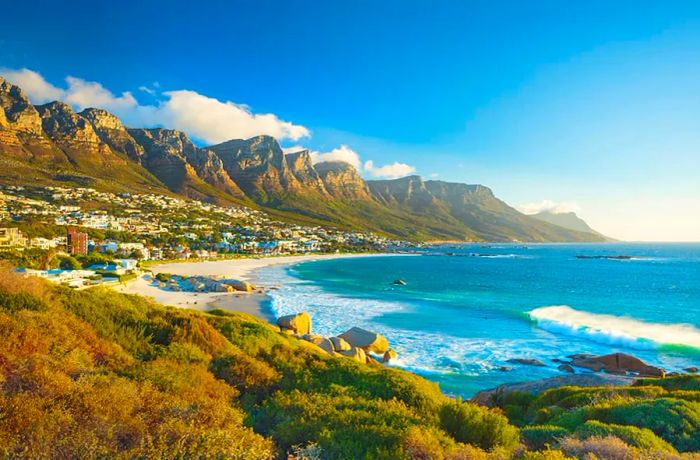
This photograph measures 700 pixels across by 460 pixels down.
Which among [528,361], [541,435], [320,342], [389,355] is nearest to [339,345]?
[320,342]

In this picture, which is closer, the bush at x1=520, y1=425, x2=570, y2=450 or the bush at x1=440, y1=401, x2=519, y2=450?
the bush at x1=440, y1=401, x2=519, y2=450

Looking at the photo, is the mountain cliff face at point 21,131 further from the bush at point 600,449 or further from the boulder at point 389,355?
the bush at point 600,449

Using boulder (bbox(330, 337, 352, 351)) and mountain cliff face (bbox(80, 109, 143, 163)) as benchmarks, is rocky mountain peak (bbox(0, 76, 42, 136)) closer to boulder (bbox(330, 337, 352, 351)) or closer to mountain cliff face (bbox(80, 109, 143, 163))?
mountain cliff face (bbox(80, 109, 143, 163))

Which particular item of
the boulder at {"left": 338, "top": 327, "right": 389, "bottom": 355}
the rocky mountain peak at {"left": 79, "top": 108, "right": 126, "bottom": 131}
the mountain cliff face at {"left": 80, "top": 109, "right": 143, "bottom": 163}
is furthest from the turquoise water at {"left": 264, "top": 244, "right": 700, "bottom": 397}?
the rocky mountain peak at {"left": 79, "top": 108, "right": 126, "bottom": 131}

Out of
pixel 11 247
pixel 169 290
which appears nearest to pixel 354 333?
pixel 169 290

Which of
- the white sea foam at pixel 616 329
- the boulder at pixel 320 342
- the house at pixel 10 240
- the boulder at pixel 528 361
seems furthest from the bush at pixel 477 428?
the house at pixel 10 240

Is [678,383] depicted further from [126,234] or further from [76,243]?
[126,234]
